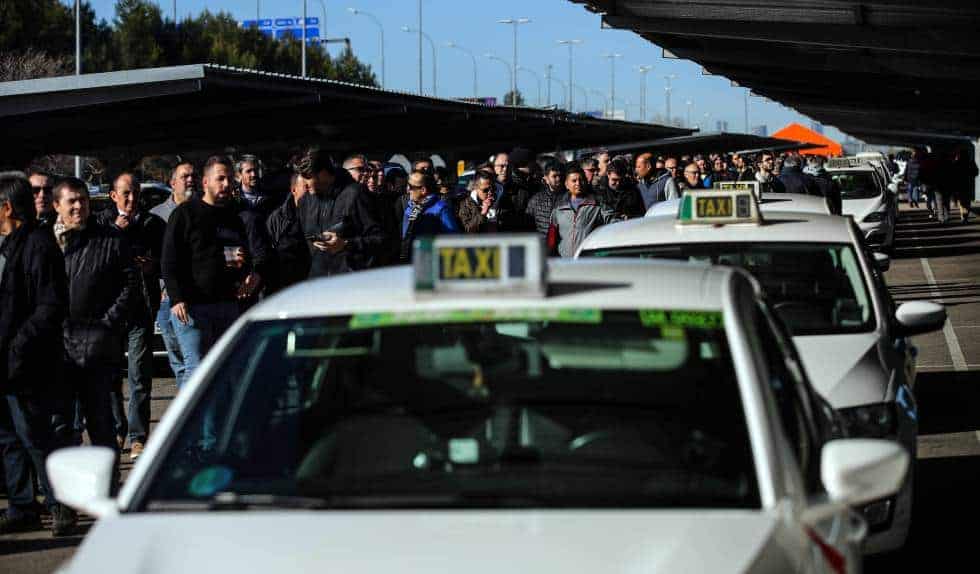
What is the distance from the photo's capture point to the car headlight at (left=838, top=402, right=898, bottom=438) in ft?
24.1

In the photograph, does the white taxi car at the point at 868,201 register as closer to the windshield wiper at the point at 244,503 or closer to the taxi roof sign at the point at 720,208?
the taxi roof sign at the point at 720,208

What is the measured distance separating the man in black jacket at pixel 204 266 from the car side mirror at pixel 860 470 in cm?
678

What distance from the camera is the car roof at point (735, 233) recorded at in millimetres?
9151

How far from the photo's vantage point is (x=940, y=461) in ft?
33.6

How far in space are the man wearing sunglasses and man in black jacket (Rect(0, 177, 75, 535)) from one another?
180 centimetres

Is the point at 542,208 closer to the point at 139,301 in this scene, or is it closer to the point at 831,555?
the point at 139,301

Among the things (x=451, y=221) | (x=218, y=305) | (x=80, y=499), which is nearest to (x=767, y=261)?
(x=218, y=305)

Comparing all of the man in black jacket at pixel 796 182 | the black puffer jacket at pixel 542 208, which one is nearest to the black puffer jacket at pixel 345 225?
the black puffer jacket at pixel 542 208

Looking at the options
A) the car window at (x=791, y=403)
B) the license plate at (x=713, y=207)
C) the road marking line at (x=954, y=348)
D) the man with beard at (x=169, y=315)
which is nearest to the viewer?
the car window at (x=791, y=403)

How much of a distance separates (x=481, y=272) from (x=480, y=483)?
Answer: 23.2 inches

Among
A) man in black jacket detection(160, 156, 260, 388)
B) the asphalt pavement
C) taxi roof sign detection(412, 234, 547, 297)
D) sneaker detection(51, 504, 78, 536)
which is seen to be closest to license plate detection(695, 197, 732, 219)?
the asphalt pavement

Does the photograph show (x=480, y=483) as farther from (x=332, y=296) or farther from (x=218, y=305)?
(x=218, y=305)

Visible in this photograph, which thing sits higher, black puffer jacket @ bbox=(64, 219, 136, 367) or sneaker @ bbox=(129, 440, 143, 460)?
black puffer jacket @ bbox=(64, 219, 136, 367)

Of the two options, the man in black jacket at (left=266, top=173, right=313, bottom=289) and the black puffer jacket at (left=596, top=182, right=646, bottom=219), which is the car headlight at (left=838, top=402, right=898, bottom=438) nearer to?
the man in black jacket at (left=266, top=173, right=313, bottom=289)
